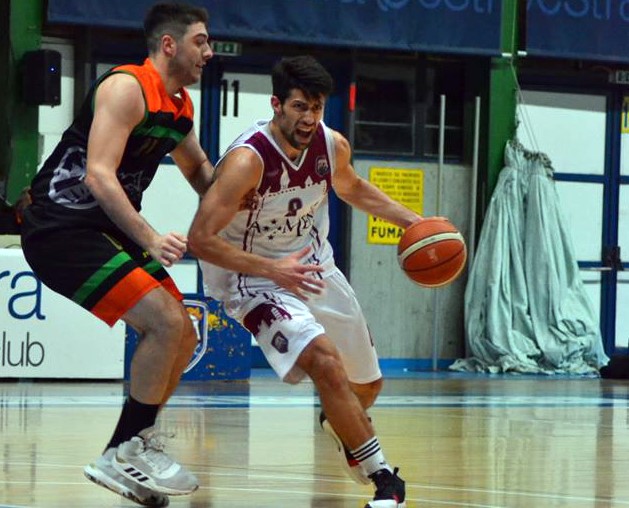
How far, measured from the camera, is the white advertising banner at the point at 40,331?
11547mm

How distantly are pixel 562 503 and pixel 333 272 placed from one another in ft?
4.15

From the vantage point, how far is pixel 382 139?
14945 mm

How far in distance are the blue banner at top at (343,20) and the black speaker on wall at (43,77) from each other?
0.40 m

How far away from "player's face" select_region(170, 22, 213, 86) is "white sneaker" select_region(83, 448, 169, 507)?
4.47ft

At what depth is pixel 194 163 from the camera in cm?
594

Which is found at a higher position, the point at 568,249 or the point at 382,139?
the point at 382,139

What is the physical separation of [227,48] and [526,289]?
3.67 metres

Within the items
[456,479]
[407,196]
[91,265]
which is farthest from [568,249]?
[91,265]

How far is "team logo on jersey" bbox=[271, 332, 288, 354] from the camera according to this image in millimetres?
5605

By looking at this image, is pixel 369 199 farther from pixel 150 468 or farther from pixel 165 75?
pixel 150 468

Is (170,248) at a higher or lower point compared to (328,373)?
higher

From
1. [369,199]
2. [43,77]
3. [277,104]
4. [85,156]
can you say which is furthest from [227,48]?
[85,156]

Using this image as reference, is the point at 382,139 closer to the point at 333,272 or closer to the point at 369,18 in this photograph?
the point at 369,18

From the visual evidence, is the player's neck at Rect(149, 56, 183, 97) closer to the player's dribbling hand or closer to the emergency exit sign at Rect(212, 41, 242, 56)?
the player's dribbling hand
